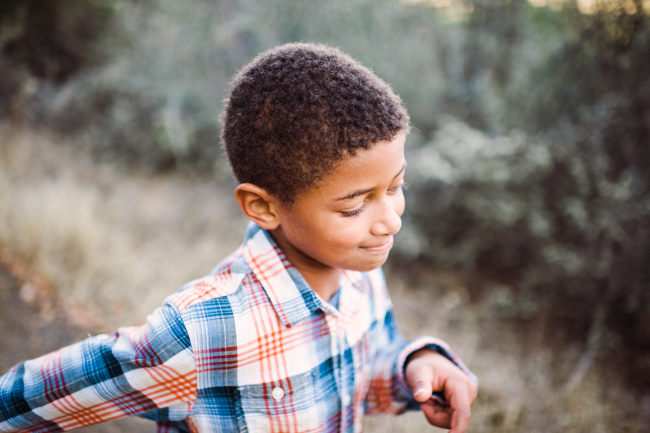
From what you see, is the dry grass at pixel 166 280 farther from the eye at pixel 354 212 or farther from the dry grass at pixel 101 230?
the eye at pixel 354 212

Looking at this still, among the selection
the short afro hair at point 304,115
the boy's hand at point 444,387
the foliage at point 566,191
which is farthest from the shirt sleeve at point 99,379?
the foliage at point 566,191

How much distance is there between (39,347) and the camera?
2.94 m

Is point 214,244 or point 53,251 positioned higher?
point 53,251

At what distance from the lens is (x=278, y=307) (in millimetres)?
1123

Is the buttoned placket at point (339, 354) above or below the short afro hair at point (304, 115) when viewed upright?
below

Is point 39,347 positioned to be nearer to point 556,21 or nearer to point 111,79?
point 111,79

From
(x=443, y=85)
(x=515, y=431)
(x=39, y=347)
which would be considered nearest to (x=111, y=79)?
(x=39, y=347)

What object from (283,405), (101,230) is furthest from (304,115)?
(101,230)

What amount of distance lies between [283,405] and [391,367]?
488 mm

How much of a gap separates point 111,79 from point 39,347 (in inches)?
195

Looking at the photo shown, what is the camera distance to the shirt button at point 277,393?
1.10 m

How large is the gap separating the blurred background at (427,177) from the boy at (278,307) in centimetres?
193

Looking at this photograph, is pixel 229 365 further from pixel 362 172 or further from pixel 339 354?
pixel 362 172

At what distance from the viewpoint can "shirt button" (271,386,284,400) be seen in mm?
1096
